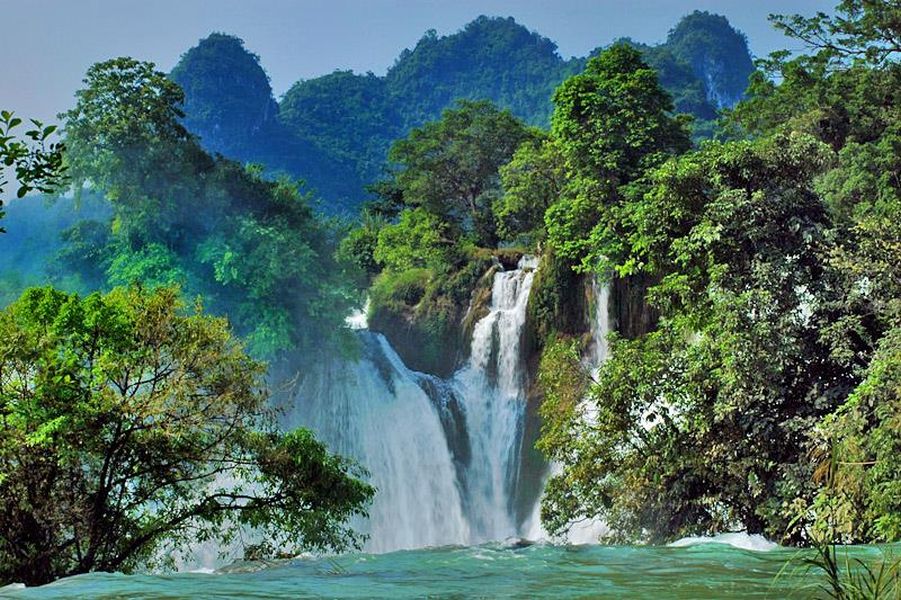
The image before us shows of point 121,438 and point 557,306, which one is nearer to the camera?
point 121,438

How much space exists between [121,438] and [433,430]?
42.3 ft

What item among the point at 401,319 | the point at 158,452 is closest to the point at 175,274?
the point at 401,319

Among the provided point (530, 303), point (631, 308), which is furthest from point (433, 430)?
point (631, 308)

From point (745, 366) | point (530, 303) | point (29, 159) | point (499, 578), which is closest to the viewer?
point (29, 159)

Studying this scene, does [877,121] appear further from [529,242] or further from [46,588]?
[46,588]

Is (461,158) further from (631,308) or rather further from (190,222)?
(190,222)

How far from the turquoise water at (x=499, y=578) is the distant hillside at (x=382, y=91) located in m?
43.3

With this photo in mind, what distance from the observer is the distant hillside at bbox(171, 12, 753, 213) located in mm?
64062

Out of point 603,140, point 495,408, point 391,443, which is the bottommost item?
point 391,443

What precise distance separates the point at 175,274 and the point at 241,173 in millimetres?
2897

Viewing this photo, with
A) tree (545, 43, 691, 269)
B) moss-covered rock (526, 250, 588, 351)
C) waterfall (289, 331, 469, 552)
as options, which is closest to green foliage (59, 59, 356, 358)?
waterfall (289, 331, 469, 552)

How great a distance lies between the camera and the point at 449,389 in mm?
23922

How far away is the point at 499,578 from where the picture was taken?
369 inches

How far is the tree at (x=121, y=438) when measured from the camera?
10344 millimetres
